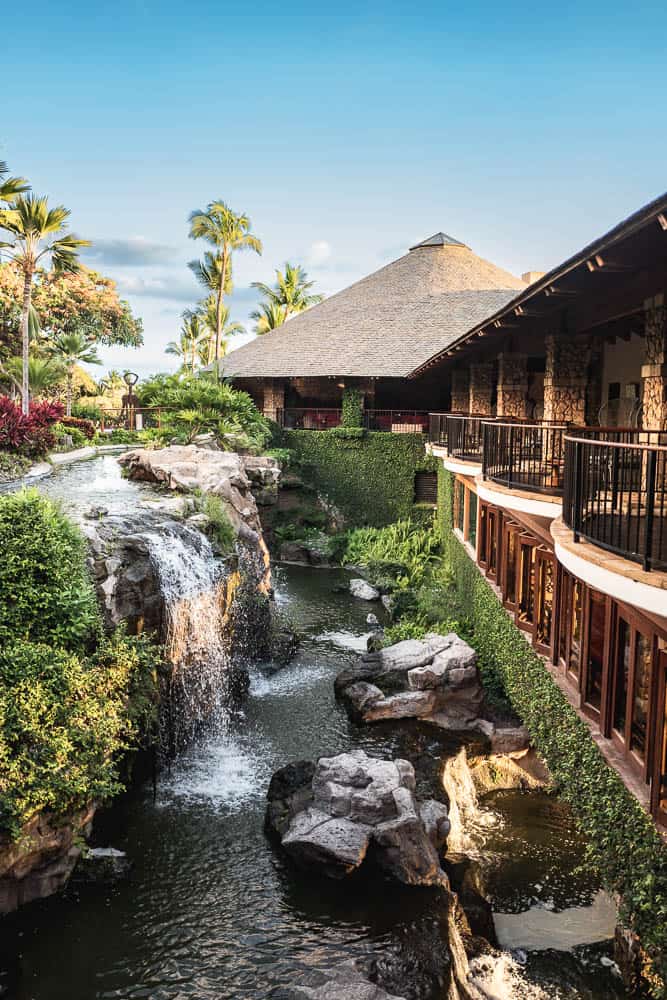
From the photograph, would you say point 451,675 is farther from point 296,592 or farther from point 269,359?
point 269,359

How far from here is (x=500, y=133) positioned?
31.6 meters

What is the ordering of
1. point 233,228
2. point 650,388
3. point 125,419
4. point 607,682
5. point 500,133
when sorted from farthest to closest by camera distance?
point 233,228 → point 125,419 → point 500,133 → point 650,388 → point 607,682

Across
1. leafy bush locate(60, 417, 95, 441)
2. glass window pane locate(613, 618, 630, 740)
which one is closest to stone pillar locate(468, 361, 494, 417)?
leafy bush locate(60, 417, 95, 441)

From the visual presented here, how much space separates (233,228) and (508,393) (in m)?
28.9

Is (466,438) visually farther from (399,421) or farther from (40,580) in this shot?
(399,421)

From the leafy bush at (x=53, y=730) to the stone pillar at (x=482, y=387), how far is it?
763 inches

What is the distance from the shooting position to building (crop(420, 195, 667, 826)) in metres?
7.81

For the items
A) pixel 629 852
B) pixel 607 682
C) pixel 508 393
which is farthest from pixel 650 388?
pixel 508 393

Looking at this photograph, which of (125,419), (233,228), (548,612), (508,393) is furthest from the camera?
(233,228)

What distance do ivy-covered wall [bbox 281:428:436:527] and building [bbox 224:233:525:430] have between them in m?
1.58

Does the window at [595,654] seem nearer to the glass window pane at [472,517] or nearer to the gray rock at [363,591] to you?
the glass window pane at [472,517]

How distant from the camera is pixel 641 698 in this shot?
30.3ft

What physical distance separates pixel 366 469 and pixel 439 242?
19.6 m

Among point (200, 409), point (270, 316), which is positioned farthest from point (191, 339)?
point (200, 409)
